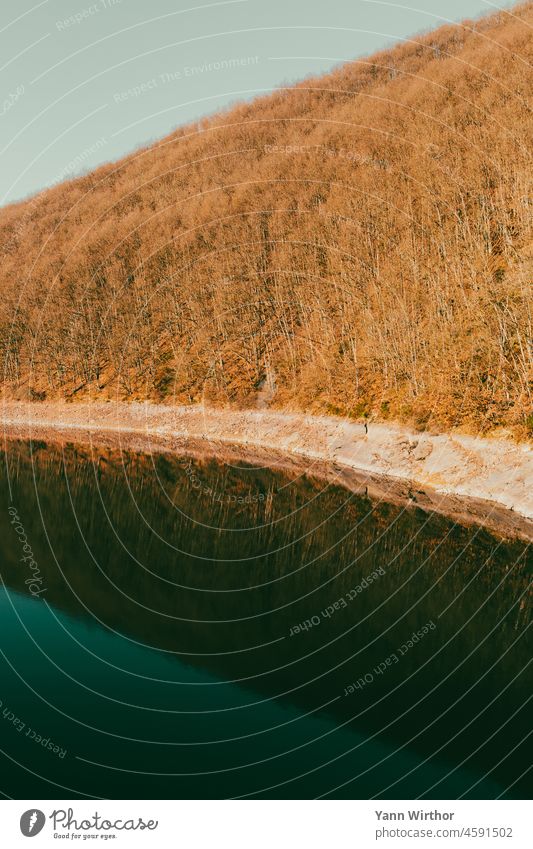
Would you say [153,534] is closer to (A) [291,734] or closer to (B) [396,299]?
(A) [291,734]

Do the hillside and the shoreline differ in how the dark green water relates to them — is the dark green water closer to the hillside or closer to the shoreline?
the shoreline

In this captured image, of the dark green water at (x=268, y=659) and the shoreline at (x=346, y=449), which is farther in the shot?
the shoreline at (x=346, y=449)

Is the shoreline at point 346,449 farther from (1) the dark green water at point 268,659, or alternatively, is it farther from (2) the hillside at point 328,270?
(1) the dark green water at point 268,659

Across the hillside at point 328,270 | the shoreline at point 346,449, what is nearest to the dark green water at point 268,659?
the shoreline at point 346,449

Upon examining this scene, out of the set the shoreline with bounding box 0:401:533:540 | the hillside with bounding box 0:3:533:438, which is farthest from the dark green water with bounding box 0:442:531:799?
the hillside with bounding box 0:3:533:438

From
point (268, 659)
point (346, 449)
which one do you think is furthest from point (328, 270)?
point (268, 659)

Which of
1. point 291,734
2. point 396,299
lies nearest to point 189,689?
point 291,734

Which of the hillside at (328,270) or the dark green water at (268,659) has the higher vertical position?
the hillside at (328,270)
